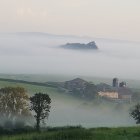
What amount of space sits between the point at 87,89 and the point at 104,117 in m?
30.4

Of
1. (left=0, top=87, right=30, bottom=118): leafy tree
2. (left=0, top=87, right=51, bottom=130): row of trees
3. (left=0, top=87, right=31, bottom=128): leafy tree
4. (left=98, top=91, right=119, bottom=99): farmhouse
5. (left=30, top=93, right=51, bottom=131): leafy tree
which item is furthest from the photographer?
(left=98, top=91, right=119, bottom=99): farmhouse

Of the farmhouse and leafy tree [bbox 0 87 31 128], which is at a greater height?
the farmhouse

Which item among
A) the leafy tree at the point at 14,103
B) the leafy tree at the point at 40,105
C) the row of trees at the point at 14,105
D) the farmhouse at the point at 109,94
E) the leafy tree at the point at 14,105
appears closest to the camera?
the leafy tree at the point at 40,105

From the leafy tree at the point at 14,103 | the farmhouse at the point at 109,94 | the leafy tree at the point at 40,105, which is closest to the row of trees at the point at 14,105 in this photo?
the leafy tree at the point at 14,103


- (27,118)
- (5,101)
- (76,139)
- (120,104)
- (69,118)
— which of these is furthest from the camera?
(120,104)

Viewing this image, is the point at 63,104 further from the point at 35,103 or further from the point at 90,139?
the point at 90,139

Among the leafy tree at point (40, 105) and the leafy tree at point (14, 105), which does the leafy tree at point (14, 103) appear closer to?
the leafy tree at point (14, 105)

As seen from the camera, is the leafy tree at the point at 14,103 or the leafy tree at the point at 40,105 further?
the leafy tree at the point at 14,103

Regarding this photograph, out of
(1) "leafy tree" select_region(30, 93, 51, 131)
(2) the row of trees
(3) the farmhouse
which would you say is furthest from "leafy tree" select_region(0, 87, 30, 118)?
(3) the farmhouse

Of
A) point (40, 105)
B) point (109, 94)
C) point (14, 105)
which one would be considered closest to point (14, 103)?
point (14, 105)

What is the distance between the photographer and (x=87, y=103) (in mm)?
179125

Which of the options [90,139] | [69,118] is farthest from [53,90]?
[90,139]

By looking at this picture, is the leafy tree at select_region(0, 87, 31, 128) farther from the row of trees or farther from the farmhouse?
the farmhouse

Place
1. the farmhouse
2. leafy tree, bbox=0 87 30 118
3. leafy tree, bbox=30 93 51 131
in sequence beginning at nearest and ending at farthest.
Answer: leafy tree, bbox=30 93 51 131 → leafy tree, bbox=0 87 30 118 → the farmhouse
